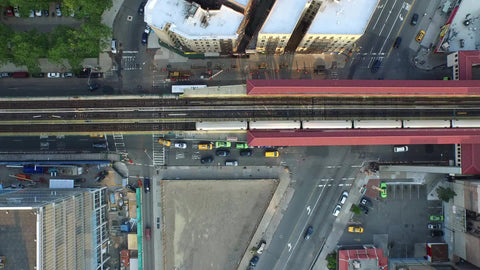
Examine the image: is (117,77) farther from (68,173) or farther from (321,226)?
(321,226)

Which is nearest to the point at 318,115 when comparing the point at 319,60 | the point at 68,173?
the point at 319,60

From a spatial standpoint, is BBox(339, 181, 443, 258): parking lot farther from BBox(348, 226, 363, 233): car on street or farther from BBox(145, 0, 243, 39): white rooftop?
BBox(145, 0, 243, 39): white rooftop

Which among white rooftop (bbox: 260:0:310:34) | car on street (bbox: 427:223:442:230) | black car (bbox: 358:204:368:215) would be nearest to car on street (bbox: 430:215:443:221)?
car on street (bbox: 427:223:442:230)

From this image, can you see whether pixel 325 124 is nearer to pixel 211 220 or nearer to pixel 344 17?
pixel 344 17

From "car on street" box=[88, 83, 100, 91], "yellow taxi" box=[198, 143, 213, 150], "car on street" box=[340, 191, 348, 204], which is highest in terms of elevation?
"car on street" box=[88, 83, 100, 91]

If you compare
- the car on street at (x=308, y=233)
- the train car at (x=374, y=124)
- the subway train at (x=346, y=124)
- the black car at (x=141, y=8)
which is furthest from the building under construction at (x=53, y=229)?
the train car at (x=374, y=124)

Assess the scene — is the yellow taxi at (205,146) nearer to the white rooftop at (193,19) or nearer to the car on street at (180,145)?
the car on street at (180,145)
